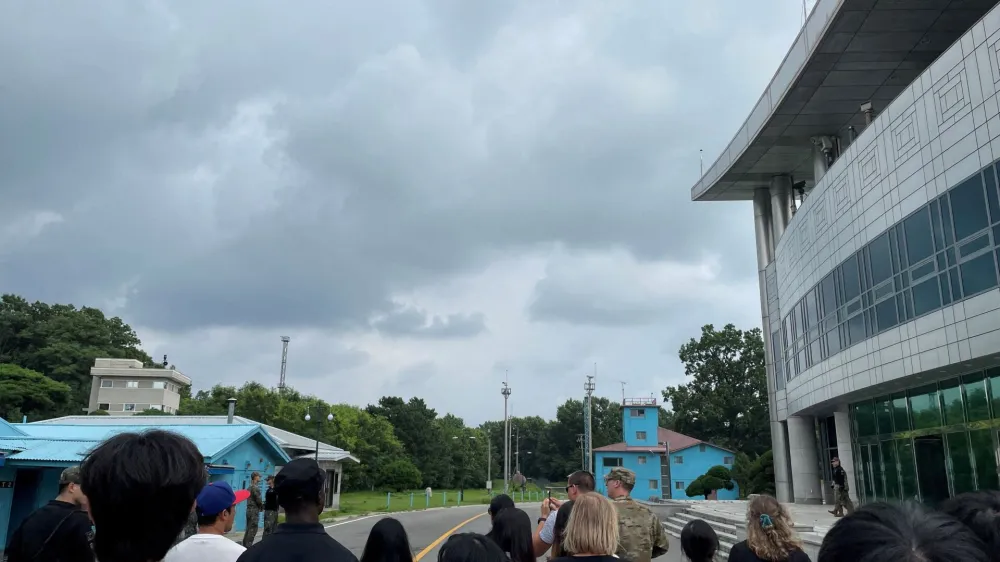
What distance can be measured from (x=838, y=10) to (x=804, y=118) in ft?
23.3

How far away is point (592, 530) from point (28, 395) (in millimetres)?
63990

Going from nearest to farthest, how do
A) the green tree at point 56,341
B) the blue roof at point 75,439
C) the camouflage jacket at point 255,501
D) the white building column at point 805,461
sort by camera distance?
the camouflage jacket at point 255,501
the blue roof at point 75,439
the white building column at point 805,461
the green tree at point 56,341

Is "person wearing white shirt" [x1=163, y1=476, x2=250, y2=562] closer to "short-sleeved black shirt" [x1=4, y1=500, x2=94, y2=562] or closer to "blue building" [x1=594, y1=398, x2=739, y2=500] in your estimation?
"short-sleeved black shirt" [x1=4, y1=500, x2=94, y2=562]

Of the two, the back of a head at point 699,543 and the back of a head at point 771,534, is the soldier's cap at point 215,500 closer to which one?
the back of a head at point 699,543

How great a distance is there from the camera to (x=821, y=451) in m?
30.3

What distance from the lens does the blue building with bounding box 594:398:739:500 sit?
60719 mm

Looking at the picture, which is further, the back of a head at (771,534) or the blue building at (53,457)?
the blue building at (53,457)

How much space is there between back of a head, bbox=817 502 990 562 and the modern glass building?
629 inches

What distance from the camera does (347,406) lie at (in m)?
72.6

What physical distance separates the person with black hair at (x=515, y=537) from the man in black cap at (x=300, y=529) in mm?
2277

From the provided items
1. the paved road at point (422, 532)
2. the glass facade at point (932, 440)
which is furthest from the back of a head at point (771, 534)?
the glass facade at point (932, 440)

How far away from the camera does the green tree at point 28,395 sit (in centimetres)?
5334

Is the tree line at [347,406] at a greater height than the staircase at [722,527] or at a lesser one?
greater

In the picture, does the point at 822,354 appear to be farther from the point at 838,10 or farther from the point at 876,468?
the point at 838,10
